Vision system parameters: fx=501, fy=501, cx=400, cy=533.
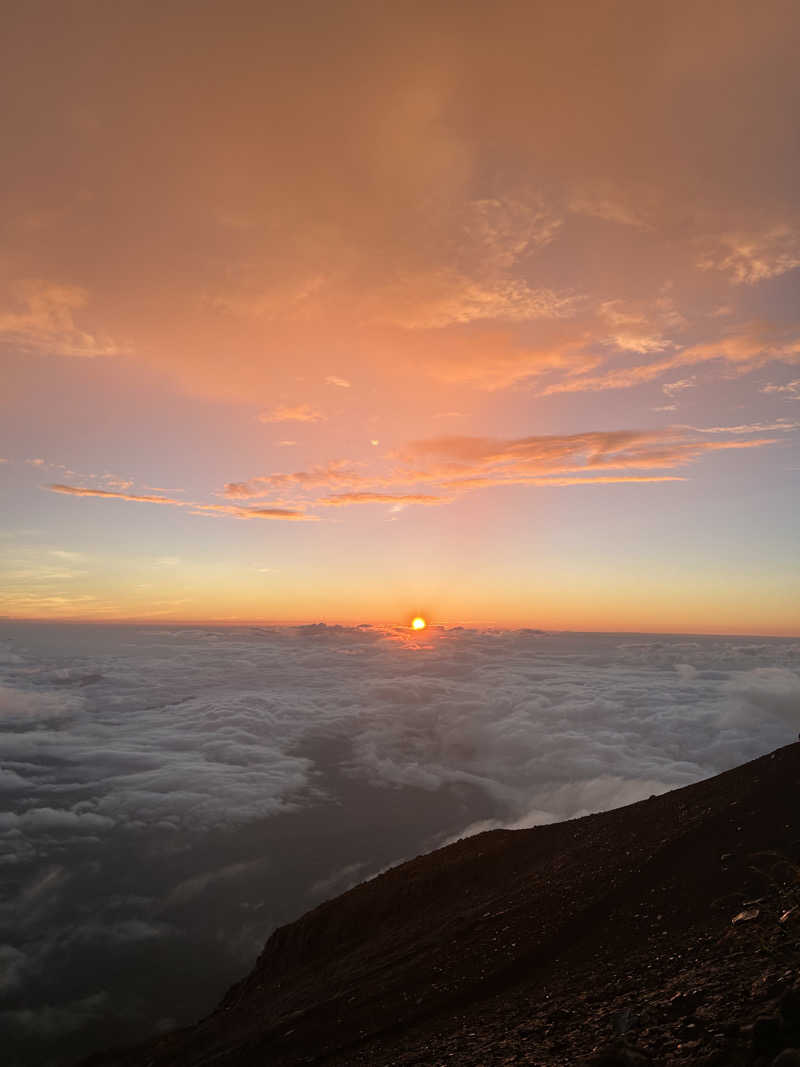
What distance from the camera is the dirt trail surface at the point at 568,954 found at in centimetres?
916

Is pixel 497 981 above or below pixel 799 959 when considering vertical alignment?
below

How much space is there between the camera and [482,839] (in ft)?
123

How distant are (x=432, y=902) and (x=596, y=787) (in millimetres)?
189401

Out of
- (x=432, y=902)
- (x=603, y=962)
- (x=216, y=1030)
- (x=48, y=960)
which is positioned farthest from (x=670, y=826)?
(x=48, y=960)

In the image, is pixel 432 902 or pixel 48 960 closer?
pixel 432 902

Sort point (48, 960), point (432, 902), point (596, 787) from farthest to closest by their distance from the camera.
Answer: point (596, 787)
point (48, 960)
point (432, 902)

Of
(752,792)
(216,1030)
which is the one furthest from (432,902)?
(752,792)

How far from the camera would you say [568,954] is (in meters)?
16.8

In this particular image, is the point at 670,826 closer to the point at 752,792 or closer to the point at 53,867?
the point at 752,792

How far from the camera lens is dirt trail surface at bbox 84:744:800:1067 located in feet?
30.0

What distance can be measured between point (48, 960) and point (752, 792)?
140 metres

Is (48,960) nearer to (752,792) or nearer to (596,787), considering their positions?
(752,792)

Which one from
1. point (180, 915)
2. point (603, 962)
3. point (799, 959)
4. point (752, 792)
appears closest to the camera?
point (799, 959)

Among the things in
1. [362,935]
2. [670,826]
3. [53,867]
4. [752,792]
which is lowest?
[53,867]
